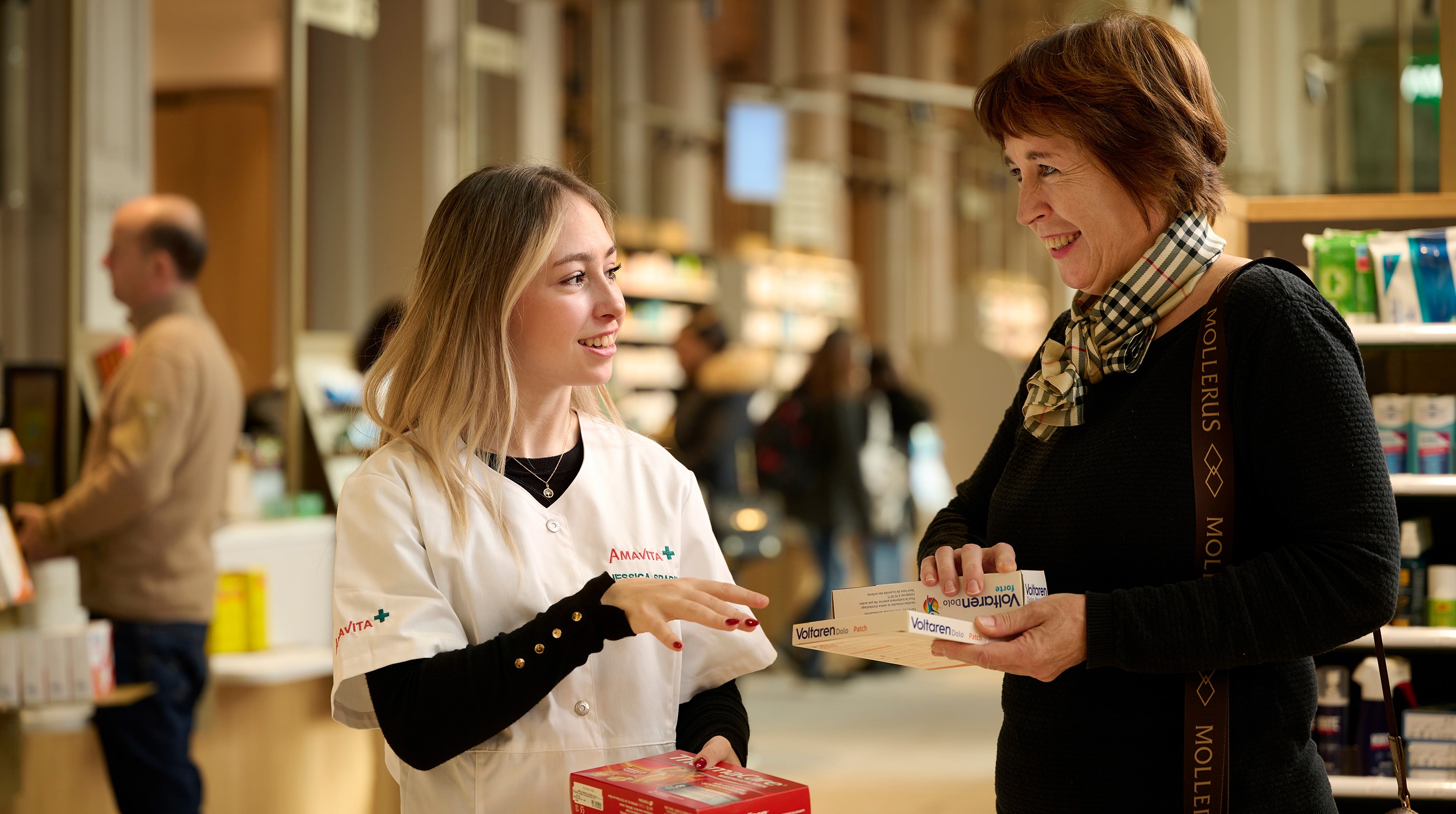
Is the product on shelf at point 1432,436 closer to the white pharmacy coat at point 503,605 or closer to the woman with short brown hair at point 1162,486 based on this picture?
the woman with short brown hair at point 1162,486

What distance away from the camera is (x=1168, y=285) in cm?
164

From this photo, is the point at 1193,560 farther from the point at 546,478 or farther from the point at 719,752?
the point at 546,478

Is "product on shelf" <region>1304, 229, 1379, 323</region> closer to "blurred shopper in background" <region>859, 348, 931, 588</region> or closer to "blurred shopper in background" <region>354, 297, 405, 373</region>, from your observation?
"blurred shopper in background" <region>354, 297, 405, 373</region>

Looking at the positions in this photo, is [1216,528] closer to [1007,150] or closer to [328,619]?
[1007,150]

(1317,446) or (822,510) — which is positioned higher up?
(1317,446)

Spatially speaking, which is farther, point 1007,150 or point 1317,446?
point 1007,150

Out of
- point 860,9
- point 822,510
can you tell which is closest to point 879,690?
point 822,510

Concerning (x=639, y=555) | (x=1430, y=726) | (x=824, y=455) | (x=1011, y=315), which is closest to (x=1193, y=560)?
(x=639, y=555)

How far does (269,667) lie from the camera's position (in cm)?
438

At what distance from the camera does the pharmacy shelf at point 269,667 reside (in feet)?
14.2

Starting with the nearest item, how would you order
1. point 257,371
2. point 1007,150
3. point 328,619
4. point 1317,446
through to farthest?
point 1317,446 → point 1007,150 → point 328,619 → point 257,371

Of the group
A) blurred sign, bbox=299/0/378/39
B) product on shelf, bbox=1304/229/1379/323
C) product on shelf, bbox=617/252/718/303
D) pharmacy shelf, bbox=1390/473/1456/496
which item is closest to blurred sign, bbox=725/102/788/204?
product on shelf, bbox=617/252/718/303

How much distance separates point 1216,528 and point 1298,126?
7.88 m

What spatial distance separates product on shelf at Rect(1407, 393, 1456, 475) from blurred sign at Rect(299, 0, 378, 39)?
4.55 m
